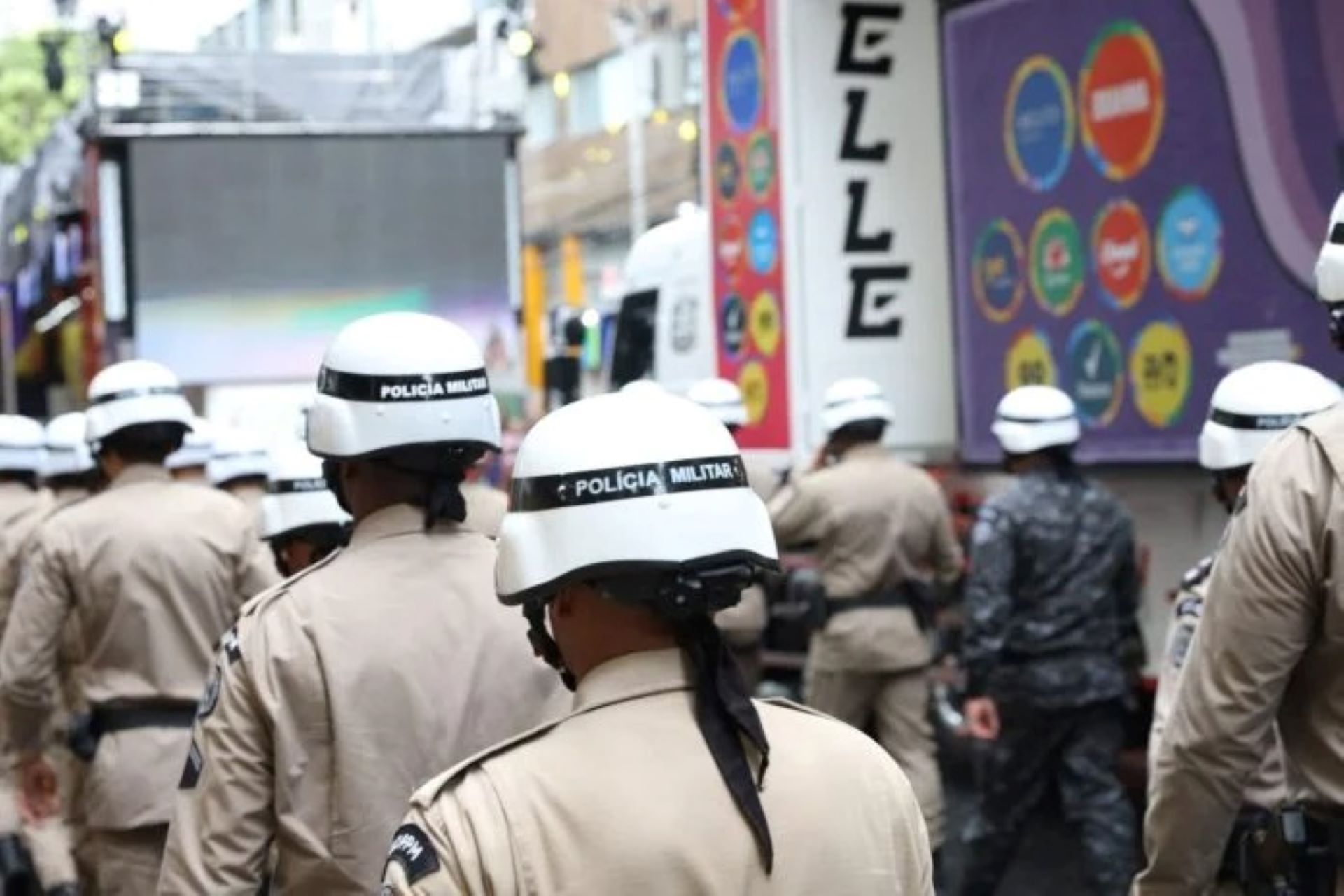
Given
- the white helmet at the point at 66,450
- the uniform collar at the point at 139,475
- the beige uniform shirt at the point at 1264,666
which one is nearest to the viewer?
the beige uniform shirt at the point at 1264,666

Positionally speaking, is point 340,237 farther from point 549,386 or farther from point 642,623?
point 642,623

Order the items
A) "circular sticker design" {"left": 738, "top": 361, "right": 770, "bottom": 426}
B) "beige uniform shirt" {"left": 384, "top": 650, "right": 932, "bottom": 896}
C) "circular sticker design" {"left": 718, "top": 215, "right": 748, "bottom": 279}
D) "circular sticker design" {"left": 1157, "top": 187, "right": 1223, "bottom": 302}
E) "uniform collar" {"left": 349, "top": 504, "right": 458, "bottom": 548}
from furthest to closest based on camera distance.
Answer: "circular sticker design" {"left": 718, "top": 215, "right": 748, "bottom": 279} → "circular sticker design" {"left": 738, "top": 361, "right": 770, "bottom": 426} → "circular sticker design" {"left": 1157, "top": 187, "right": 1223, "bottom": 302} → "uniform collar" {"left": 349, "top": 504, "right": 458, "bottom": 548} → "beige uniform shirt" {"left": 384, "top": 650, "right": 932, "bottom": 896}

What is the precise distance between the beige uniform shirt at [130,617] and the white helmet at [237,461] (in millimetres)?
3523

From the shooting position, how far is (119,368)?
6699 mm

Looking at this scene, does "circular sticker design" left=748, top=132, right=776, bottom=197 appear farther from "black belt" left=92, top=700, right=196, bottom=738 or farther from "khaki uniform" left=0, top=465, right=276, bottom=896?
"black belt" left=92, top=700, right=196, bottom=738

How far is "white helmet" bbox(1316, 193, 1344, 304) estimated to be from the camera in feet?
13.6

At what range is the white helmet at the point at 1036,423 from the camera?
27.9ft

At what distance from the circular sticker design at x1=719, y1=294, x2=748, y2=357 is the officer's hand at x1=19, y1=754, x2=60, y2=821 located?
16.1 feet

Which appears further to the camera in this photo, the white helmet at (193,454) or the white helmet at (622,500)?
the white helmet at (193,454)

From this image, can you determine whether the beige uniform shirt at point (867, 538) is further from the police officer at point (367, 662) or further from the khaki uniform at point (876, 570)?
the police officer at point (367, 662)

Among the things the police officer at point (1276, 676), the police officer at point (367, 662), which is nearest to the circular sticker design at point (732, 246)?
the police officer at point (367, 662)

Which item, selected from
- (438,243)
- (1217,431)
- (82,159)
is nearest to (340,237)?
(438,243)

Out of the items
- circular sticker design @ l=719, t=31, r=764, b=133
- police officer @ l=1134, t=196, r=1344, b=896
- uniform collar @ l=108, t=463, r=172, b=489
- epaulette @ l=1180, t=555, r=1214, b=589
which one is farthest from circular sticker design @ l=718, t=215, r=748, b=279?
police officer @ l=1134, t=196, r=1344, b=896

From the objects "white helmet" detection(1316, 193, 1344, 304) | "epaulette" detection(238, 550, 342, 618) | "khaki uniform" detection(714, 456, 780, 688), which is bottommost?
"khaki uniform" detection(714, 456, 780, 688)
